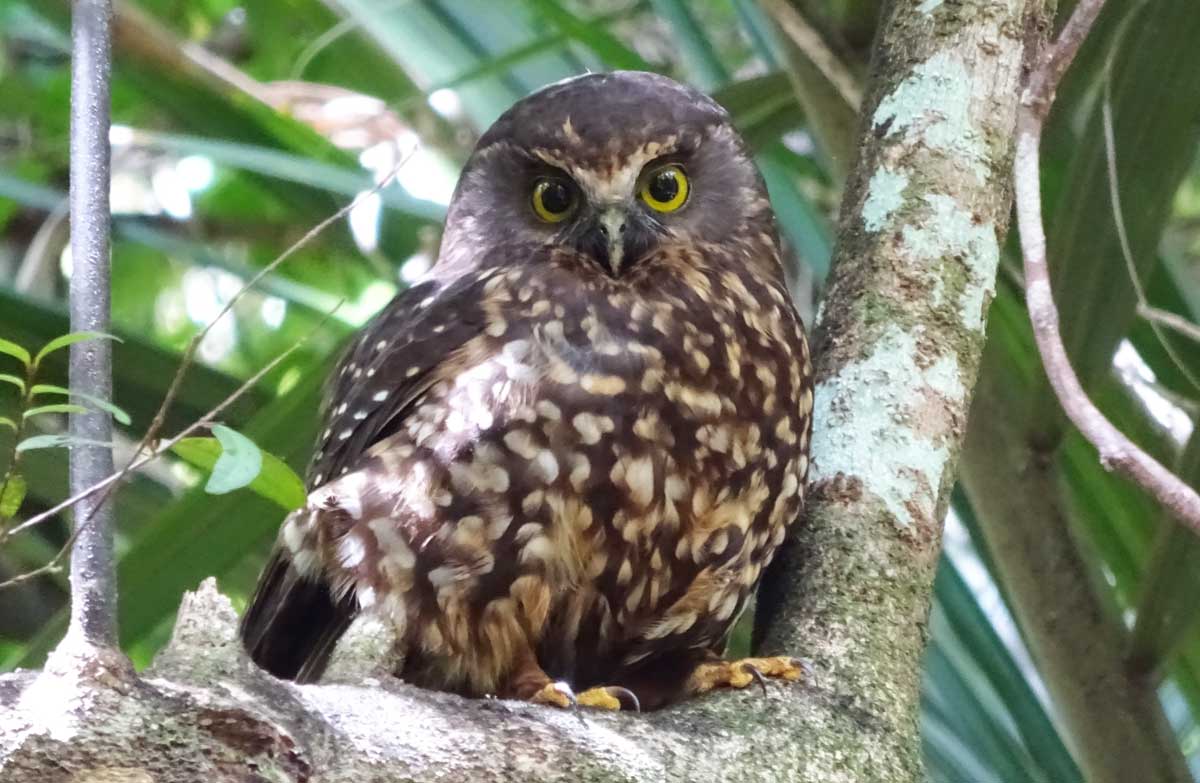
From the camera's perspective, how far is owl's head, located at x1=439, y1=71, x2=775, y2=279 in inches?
76.9

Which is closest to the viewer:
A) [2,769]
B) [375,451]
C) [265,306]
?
[2,769]

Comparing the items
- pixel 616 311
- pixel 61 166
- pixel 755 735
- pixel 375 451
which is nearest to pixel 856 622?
pixel 755 735

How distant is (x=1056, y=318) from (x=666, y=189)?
885mm

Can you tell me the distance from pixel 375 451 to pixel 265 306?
2.46 meters

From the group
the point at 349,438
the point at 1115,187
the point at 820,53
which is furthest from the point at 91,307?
the point at 820,53

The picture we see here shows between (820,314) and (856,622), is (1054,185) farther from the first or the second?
(856,622)

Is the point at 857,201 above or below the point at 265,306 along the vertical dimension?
below

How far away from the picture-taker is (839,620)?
1631 millimetres

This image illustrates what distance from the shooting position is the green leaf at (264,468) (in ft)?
3.53

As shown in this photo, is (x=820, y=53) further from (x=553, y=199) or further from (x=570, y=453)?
(x=570, y=453)

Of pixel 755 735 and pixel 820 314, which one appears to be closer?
pixel 755 735

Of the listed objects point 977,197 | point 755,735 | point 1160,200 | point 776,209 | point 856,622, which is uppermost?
point 776,209

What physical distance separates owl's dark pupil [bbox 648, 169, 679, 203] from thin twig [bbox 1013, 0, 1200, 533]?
1.79 feet

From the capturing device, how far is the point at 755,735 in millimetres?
1425
